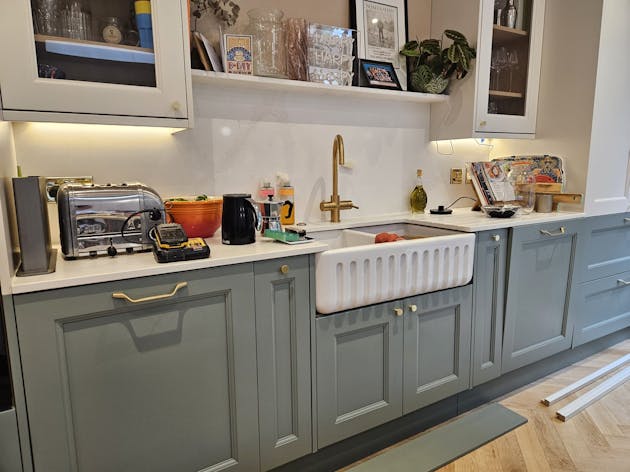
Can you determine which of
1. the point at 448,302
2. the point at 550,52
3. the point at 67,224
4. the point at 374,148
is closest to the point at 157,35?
the point at 67,224

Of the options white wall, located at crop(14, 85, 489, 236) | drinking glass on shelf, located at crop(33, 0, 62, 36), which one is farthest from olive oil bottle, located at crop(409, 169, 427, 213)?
drinking glass on shelf, located at crop(33, 0, 62, 36)

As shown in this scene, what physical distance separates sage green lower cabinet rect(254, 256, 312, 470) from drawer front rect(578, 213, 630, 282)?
1712mm

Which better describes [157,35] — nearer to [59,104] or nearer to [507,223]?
[59,104]

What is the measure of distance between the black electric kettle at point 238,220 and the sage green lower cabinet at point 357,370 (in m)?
0.39

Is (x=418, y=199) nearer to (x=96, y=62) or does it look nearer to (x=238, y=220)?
(x=238, y=220)

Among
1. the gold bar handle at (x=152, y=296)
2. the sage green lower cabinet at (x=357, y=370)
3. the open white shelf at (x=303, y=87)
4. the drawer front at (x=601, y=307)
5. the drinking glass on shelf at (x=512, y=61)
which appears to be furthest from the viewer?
the drawer front at (x=601, y=307)

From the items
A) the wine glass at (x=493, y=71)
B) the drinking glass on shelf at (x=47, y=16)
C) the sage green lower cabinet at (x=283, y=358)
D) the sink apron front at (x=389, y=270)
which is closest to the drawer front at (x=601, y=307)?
the sink apron front at (x=389, y=270)

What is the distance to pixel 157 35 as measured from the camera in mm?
1384

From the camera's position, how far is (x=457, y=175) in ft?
8.40

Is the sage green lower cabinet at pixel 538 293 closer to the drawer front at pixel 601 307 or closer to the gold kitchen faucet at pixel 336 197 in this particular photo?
the drawer front at pixel 601 307

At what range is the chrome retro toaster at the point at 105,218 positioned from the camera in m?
1.28

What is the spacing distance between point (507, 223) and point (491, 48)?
91 cm

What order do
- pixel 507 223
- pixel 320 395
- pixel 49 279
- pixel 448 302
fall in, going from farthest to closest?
pixel 507 223 → pixel 448 302 → pixel 320 395 → pixel 49 279

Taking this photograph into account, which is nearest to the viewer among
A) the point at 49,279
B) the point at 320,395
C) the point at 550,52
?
the point at 49,279
